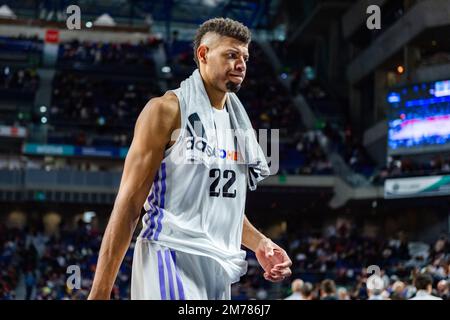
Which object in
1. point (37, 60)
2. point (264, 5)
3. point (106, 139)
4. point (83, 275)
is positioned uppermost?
point (264, 5)

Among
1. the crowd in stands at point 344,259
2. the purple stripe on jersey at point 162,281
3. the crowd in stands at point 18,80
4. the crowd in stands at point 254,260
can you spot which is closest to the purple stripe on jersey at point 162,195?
the purple stripe on jersey at point 162,281

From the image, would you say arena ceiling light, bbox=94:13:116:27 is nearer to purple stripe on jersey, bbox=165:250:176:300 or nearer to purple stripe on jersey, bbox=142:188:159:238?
purple stripe on jersey, bbox=142:188:159:238

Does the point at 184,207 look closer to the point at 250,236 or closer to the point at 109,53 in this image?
the point at 250,236

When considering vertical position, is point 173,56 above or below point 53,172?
above

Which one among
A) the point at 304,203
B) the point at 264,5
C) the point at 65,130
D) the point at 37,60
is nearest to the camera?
the point at 304,203

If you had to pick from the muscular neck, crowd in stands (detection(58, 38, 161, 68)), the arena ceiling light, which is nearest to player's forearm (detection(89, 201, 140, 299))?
the muscular neck

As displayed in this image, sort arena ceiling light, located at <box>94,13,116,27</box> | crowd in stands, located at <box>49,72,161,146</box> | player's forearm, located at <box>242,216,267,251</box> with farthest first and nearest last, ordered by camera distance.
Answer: arena ceiling light, located at <box>94,13,116,27</box>
crowd in stands, located at <box>49,72,161,146</box>
player's forearm, located at <box>242,216,267,251</box>

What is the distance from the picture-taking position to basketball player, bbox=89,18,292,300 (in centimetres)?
307

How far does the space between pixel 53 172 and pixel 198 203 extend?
867 inches

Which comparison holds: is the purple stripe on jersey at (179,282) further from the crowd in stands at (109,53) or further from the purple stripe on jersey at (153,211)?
the crowd in stands at (109,53)

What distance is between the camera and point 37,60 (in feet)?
91.9

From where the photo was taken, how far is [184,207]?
317 cm

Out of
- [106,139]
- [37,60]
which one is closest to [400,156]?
[106,139]

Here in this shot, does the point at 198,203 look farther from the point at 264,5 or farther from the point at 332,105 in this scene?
the point at 264,5
